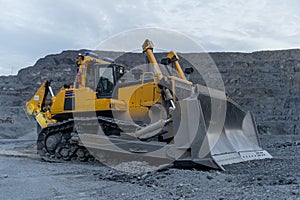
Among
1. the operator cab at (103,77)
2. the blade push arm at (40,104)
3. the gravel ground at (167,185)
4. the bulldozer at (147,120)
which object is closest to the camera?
the gravel ground at (167,185)

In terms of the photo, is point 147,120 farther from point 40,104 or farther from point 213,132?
point 40,104

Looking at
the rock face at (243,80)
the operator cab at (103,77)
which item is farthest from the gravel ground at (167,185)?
the rock face at (243,80)

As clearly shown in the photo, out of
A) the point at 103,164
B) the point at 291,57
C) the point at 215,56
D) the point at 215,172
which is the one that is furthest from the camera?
the point at 215,56

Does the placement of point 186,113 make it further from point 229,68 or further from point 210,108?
point 229,68

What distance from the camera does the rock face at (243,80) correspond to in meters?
34.2

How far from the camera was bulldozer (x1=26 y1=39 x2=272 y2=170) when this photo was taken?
6277 mm

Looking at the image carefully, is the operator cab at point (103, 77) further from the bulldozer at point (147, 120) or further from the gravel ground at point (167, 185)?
the gravel ground at point (167, 185)

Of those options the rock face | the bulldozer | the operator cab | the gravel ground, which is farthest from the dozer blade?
the rock face

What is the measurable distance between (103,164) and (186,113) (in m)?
2.85

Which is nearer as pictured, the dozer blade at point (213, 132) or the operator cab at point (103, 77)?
the dozer blade at point (213, 132)

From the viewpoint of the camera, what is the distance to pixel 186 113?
6.29m

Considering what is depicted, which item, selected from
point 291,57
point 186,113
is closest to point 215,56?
point 291,57

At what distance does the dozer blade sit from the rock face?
72.8ft

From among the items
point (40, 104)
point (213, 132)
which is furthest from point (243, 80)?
point (213, 132)
